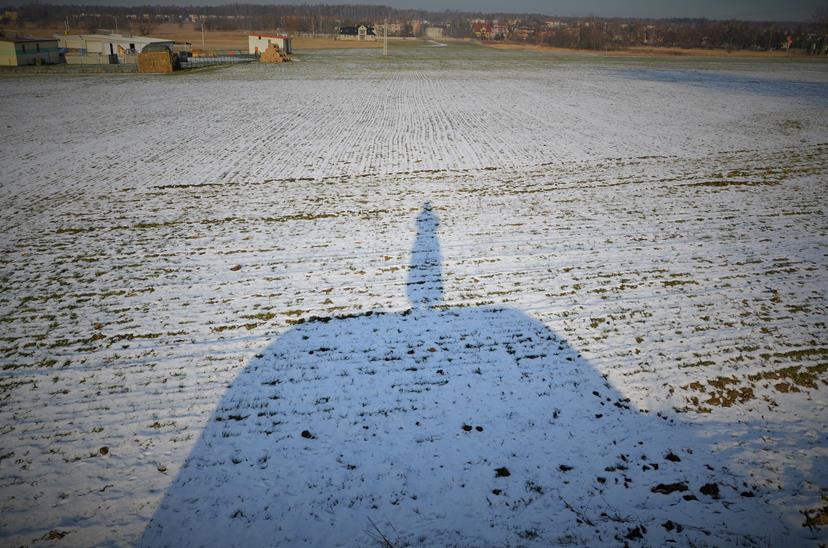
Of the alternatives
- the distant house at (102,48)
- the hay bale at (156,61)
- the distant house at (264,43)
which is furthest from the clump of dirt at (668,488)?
the distant house at (264,43)

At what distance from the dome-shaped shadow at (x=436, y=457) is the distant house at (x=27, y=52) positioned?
63023 millimetres

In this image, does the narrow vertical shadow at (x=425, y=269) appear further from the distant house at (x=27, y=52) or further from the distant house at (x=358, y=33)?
the distant house at (x=358, y=33)

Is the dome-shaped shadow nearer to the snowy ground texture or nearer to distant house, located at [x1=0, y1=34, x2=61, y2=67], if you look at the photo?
the snowy ground texture

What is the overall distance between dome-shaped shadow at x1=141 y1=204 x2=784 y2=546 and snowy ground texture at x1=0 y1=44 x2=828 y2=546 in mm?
29

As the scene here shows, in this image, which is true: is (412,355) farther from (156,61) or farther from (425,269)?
(156,61)

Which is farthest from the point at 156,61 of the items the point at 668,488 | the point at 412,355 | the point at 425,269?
the point at 668,488

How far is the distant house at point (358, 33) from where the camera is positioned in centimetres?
12400

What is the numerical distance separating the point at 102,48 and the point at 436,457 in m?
81.3

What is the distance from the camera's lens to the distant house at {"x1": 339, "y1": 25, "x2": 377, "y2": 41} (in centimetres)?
12400

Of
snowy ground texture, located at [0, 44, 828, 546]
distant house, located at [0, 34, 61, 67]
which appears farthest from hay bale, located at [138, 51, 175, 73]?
snowy ground texture, located at [0, 44, 828, 546]

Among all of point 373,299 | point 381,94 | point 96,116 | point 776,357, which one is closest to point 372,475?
point 373,299

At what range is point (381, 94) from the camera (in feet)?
104

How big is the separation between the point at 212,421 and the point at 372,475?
218 cm

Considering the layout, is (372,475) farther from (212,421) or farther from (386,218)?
(386,218)
